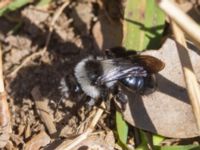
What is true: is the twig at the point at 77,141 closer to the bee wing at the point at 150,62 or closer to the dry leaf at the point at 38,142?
the dry leaf at the point at 38,142

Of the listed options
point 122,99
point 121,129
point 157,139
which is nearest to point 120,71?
point 122,99

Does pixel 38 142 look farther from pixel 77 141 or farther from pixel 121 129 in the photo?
pixel 121 129

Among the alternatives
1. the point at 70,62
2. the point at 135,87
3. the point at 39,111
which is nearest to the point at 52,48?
the point at 70,62

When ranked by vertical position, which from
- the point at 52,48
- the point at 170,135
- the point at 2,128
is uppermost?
the point at 52,48

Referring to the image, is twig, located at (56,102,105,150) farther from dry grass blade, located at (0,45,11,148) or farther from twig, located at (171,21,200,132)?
twig, located at (171,21,200,132)

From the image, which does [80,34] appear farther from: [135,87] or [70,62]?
[135,87]
